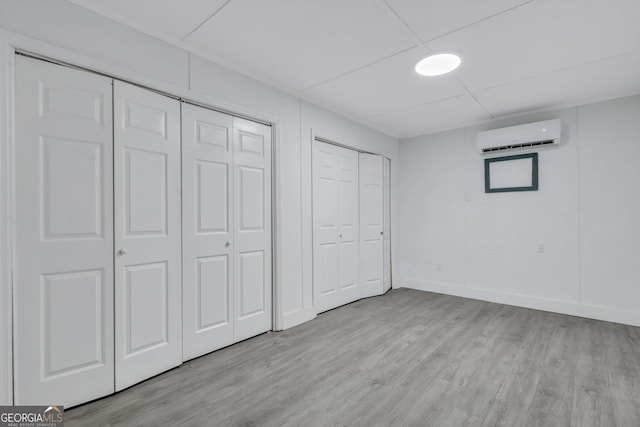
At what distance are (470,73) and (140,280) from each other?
3.45 meters

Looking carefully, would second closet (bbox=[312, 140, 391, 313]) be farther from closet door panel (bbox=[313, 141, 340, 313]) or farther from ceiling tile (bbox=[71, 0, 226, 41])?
ceiling tile (bbox=[71, 0, 226, 41])

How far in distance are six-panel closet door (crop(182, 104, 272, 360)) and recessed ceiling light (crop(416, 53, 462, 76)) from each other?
5.38 feet

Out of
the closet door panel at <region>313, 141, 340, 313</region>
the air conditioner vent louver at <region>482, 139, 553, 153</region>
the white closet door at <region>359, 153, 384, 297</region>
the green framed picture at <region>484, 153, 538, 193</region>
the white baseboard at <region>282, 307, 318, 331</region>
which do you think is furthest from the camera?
the white closet door at <region>359, 153, 384, 297</region>

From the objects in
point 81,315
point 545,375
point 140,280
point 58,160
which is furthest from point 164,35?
point 545,375

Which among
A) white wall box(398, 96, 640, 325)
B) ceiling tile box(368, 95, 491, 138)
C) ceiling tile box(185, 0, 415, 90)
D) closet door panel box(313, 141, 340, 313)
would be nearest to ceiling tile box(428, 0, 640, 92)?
ceiling tile box(185, 0, 415, 90)

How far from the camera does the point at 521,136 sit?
3889mm

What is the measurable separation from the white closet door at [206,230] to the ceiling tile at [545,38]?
203 centimetres

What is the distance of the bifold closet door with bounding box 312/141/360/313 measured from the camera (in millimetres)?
3709

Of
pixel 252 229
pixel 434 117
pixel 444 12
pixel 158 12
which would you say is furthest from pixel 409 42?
pixel 252 229

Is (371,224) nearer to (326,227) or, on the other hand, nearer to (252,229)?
(326,227)

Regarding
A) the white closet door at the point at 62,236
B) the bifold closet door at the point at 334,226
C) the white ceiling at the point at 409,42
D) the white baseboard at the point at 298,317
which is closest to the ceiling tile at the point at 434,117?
the white ceiling at the point at 409,42

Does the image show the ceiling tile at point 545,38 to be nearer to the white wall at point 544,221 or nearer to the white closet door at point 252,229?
the white wall at point 544,221

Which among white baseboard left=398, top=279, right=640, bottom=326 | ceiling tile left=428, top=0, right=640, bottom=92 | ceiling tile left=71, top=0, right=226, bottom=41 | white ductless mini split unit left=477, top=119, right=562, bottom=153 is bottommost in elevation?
white baseboard left=398, top=279, right=640, bottom=326

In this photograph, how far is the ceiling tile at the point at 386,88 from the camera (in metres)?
2.77
